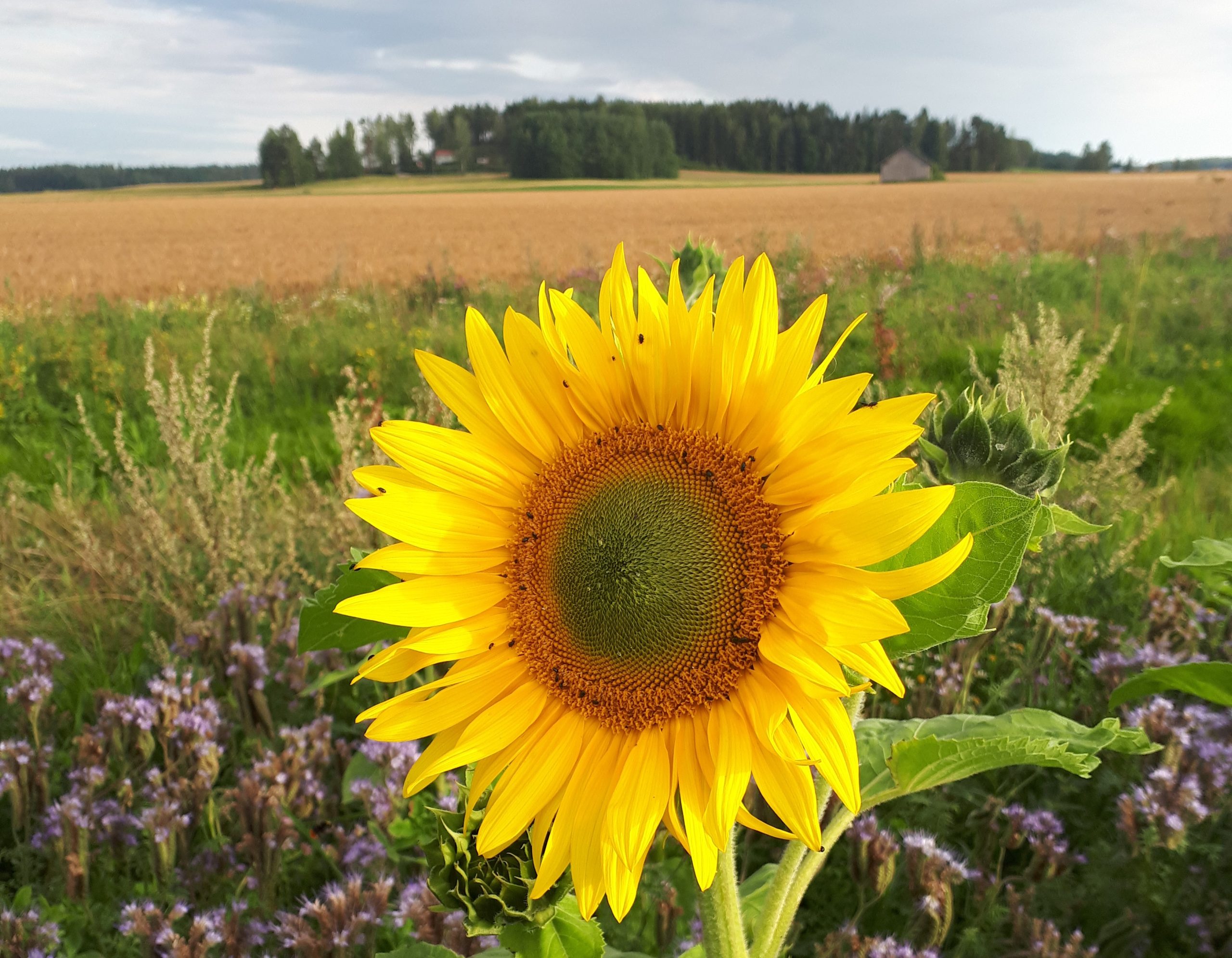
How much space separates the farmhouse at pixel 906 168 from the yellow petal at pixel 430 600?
79696mm

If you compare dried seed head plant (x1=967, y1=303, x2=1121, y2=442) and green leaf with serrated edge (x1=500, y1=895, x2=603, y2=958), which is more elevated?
dried seed head plant (x1=967, y1=303, x2=1121, y2=442)

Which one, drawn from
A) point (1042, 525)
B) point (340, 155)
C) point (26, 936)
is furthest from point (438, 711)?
point (340, 155)

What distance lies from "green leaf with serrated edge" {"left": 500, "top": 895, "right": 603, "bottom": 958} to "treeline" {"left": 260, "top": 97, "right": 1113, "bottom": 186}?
87914 millimetres

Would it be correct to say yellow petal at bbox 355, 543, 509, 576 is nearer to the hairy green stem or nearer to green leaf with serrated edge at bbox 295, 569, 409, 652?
green leaf with serrated edge at bbox 295, 569, 409, 652

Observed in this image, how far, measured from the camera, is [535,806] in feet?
3.61

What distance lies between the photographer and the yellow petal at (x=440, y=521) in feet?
3.74

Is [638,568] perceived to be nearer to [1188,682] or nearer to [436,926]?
[1188,682]

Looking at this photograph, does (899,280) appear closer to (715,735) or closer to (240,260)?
(715,735)

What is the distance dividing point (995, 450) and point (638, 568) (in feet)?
2.05

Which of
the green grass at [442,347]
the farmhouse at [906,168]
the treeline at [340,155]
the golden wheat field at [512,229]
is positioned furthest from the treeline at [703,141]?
the green grass at [442,347]

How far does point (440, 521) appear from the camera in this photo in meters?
1.18

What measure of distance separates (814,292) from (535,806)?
847cm

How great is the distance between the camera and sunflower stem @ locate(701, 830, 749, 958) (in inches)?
45.5

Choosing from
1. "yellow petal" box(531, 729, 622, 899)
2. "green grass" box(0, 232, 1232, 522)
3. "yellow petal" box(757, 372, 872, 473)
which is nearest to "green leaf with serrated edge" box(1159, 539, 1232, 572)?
"yellow petal" box(757, 372, 872, 473)
